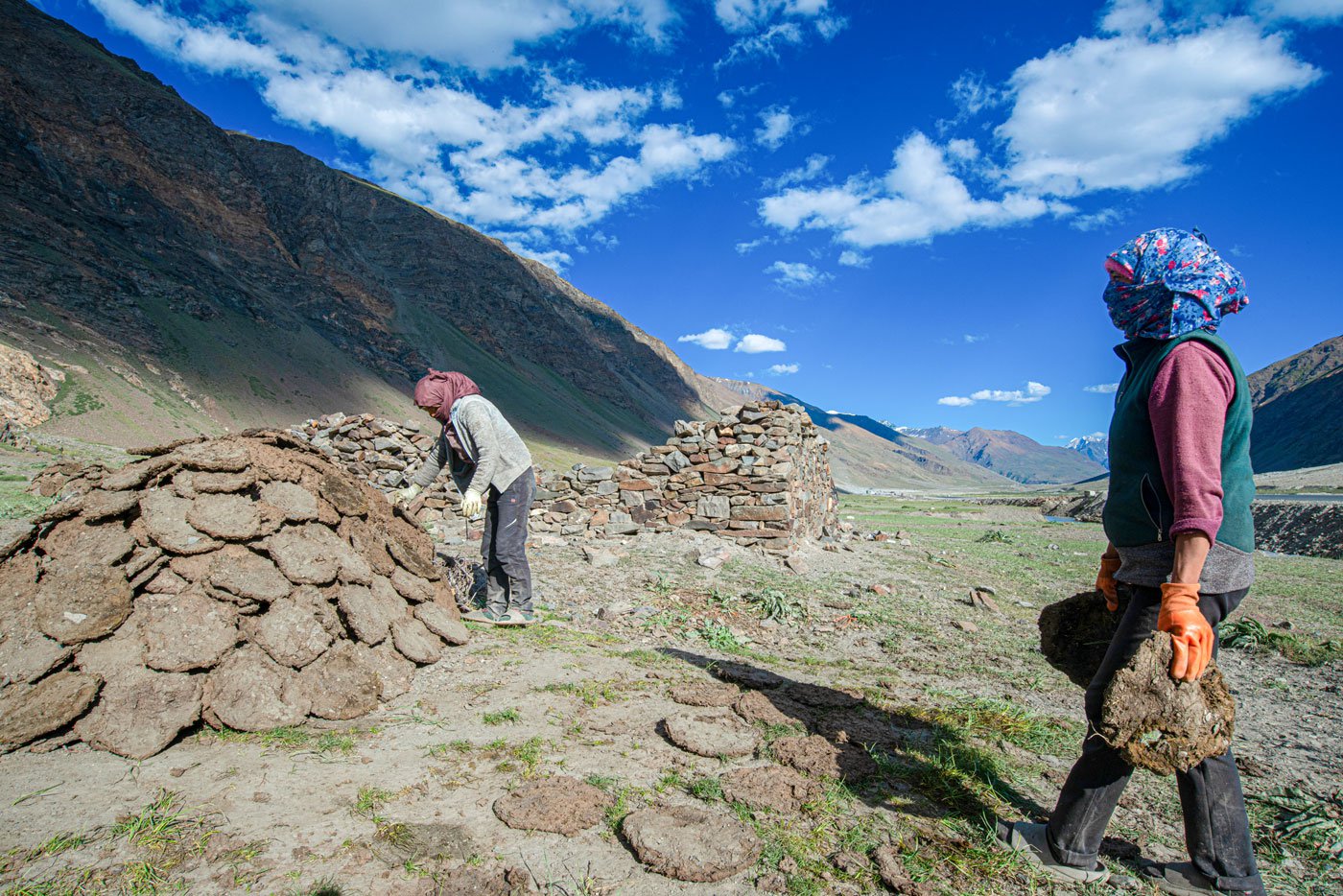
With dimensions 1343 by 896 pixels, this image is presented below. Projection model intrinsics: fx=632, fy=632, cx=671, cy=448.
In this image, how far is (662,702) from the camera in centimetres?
389

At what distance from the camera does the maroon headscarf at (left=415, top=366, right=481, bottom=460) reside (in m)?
5.27

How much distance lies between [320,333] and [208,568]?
176 ft

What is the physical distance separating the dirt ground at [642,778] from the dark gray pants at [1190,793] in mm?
245

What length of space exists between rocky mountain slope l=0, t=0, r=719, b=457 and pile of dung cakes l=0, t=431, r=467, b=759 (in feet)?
83.2

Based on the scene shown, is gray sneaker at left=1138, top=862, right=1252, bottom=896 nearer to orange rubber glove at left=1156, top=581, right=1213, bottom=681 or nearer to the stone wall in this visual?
orange rubber glove at left=1156, top=581, right=1213, bottom=681

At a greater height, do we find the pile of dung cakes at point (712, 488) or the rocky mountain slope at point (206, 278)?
the rocky mountain slope at point (206, 278)

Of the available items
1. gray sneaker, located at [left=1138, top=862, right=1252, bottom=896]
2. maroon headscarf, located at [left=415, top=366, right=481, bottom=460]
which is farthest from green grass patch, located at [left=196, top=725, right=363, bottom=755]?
gray sneaker, located at [left=1138, top=862, right=1252, bottom=896]

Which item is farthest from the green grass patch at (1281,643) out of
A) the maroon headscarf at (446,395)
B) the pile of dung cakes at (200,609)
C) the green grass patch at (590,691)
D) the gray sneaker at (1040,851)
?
the maroon headscarf at (446,395)

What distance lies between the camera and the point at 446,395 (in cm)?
535

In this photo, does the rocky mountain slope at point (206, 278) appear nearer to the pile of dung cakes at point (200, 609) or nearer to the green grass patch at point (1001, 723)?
the pile of dung cakes at point (200, 609)

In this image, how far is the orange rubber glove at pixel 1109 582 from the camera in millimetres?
2666

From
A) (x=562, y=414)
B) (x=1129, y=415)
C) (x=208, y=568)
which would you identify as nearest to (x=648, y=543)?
(x=208, y=568)

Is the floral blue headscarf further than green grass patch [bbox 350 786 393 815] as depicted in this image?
No

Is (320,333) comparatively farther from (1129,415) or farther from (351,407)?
(1129,415)
